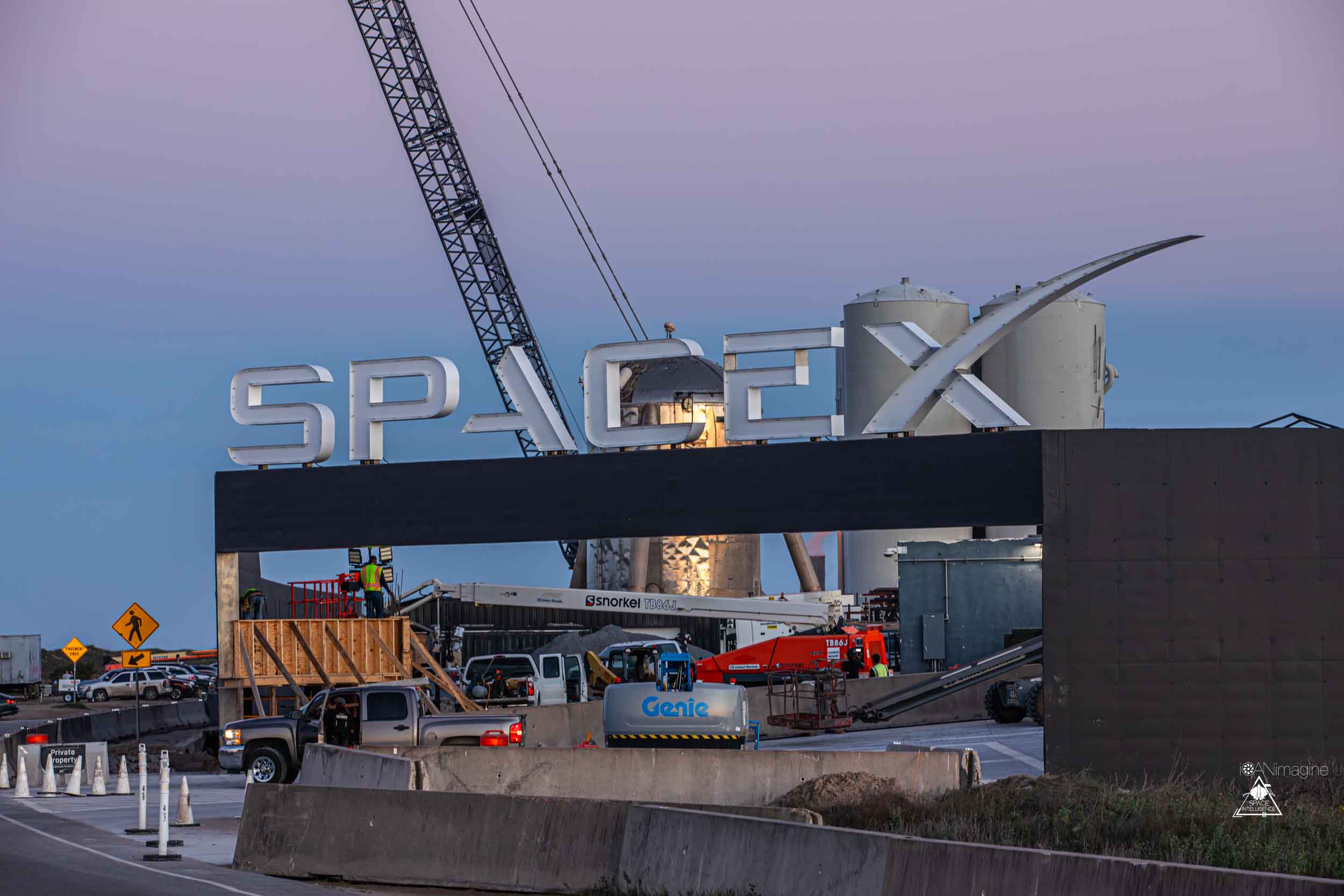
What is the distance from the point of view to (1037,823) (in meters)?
16.5

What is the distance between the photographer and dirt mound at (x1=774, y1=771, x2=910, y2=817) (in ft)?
63.7

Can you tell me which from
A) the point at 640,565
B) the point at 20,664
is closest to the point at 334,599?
the point at 640,565

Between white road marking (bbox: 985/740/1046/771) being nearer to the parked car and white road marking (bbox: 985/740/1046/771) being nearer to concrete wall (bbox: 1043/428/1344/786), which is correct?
concrete wall (bbox: 1043/428/1344/786)

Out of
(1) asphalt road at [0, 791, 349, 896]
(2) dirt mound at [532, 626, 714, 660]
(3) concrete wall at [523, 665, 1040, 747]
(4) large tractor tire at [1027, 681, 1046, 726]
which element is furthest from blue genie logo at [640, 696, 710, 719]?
(2) dirt mound at [532, 626, 714, 660]

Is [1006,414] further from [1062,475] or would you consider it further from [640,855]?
[640,855]

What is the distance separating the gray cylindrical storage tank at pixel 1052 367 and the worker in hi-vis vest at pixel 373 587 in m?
40.2

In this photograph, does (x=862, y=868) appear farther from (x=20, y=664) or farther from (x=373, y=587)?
(x=20, y=664)

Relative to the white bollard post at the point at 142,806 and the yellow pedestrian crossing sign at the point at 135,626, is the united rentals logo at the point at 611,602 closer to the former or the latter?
the yellow pedestrian crossing sign at the point at 135,626

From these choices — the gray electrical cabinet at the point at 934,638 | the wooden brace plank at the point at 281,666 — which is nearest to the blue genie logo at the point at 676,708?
the wooden brace plank at the point at 281,666

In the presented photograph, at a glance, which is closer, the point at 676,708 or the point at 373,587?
the point at 676,708

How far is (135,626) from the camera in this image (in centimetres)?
3509

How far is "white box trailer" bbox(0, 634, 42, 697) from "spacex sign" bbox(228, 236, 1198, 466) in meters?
55.0

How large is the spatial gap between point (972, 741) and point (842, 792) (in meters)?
16.7

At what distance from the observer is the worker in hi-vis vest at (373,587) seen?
119 feet
